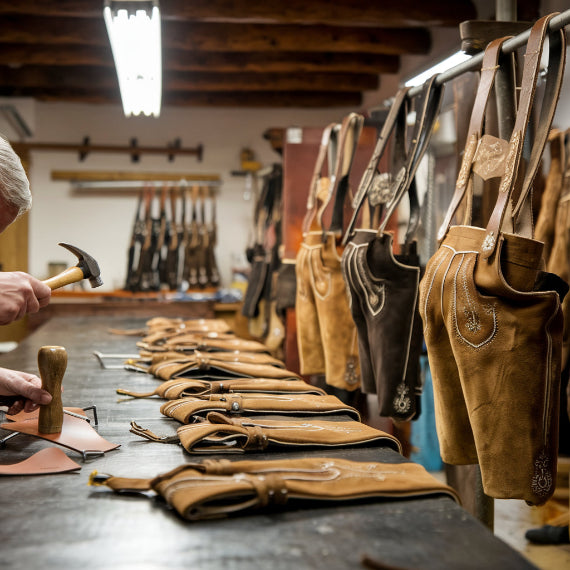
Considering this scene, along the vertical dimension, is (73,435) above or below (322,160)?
below

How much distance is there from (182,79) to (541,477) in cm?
666

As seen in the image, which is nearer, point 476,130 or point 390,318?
point 476,130

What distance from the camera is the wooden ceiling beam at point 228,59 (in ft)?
21.6

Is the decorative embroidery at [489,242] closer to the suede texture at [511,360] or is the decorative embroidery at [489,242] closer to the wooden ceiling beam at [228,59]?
the suede texture at [511,360]

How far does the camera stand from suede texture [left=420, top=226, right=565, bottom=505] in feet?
4.72

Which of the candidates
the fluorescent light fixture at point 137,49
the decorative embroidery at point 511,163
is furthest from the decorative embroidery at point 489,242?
the fluorescent light fixture at point 137,49

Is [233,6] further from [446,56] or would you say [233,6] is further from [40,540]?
A: [40,540]

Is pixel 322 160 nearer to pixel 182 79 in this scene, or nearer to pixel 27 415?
pixel 27 415

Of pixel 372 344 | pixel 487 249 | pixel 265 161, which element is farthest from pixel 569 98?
pixel 265 161

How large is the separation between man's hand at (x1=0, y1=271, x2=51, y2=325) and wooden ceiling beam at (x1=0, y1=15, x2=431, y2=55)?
4914 millimetres


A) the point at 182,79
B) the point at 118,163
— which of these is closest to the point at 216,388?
the point at 182,79

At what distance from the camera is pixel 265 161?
8.62m

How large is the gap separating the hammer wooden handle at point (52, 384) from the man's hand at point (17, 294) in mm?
115

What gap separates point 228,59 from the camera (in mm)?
6766
